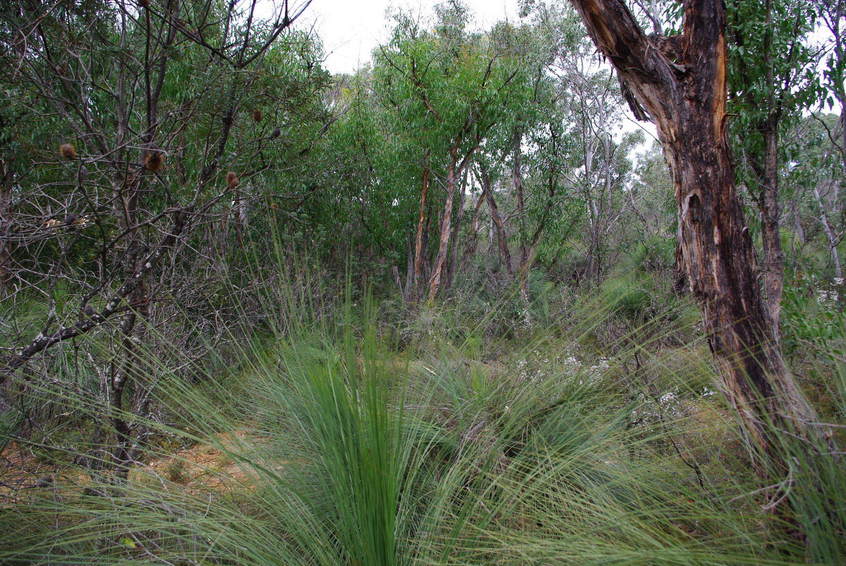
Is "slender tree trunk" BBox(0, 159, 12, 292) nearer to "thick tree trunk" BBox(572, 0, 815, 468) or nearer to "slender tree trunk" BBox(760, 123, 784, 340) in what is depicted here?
"thick tree trunk" BBox(572, 0, 815, 468)

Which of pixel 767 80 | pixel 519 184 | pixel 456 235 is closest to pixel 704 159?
pixel 767 80

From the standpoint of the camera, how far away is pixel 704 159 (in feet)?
7.35

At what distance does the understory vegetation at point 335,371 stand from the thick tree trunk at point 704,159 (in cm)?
2

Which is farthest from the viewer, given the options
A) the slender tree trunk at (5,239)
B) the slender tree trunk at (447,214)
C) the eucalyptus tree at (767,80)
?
the slender tree trunk at (447,214)

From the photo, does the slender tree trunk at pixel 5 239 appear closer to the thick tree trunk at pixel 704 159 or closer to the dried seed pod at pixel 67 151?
the dried seed pod at pixel 67 151

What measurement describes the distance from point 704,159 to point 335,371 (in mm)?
1774

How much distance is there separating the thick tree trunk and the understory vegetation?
0.06 ft

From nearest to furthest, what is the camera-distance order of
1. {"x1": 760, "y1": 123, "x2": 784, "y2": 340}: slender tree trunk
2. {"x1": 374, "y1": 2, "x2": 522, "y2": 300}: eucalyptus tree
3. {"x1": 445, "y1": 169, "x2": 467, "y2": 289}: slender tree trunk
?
{"x1": 760, "y1": 123, "x2": 784, "y2": 340}: slender tree trunk
{"x1": 374, "y1": 2, "x2": 522, "y2": 300}: eucalyptus tree
{"x1": 445, "y1": 169, "x2": 467, "y2": 289}: slender tree trunk

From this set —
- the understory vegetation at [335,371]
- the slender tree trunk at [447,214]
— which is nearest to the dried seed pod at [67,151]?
the understory vegetation at [335,371]

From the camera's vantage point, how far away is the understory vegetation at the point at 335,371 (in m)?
1.38

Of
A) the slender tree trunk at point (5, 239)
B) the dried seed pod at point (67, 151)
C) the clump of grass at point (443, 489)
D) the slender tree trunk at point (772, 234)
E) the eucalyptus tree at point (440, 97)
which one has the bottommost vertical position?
the clump of grass at point (443, 489)

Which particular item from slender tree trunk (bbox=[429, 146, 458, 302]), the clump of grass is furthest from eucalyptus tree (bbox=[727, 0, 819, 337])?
slender tree trunk (bbox=[429, 146, 458, 302])

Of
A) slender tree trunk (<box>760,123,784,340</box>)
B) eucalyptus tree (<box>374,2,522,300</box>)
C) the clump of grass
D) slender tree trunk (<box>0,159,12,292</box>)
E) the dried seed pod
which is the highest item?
eucalyptus tree (<box>374,2,522,300</box>)

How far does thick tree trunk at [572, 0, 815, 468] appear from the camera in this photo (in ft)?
7.00
